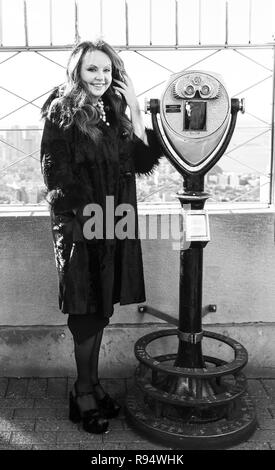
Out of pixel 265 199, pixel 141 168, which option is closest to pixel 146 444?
pixel 141 168

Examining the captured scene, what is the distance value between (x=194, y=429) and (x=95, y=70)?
62.0 inches

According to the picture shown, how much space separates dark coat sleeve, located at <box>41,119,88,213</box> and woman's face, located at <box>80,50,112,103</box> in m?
0.23

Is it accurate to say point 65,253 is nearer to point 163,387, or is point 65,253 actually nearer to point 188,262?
point 188,262

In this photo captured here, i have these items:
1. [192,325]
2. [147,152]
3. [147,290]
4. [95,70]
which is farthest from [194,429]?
[95,70]

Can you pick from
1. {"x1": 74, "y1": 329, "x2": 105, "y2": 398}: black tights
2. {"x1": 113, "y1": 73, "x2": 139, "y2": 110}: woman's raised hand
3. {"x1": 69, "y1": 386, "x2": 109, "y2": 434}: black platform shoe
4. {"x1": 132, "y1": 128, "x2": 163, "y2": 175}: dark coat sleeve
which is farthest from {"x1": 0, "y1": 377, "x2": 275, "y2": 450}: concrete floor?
{"x1": 113, "y1": 73, "x2": 139, "y2": 110}: woman's raised hand

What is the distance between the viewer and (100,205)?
2834 millimetres

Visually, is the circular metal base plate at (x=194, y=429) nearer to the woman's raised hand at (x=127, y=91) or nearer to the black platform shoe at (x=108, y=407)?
the black platform shoe at (x=108, y=407)

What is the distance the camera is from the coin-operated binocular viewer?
8.86ft

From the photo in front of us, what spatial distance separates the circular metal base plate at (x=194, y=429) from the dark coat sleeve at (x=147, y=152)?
1.10 m

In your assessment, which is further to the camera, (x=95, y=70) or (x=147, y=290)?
(x=147, y=290)

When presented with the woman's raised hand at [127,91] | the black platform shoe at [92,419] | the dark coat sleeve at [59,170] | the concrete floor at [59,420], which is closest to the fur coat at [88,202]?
the dark coat sleeve at [59,170]

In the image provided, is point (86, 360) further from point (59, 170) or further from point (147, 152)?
point (147, 152)

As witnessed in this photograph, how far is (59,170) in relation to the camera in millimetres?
2748

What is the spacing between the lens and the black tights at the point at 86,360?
2.96 metres
